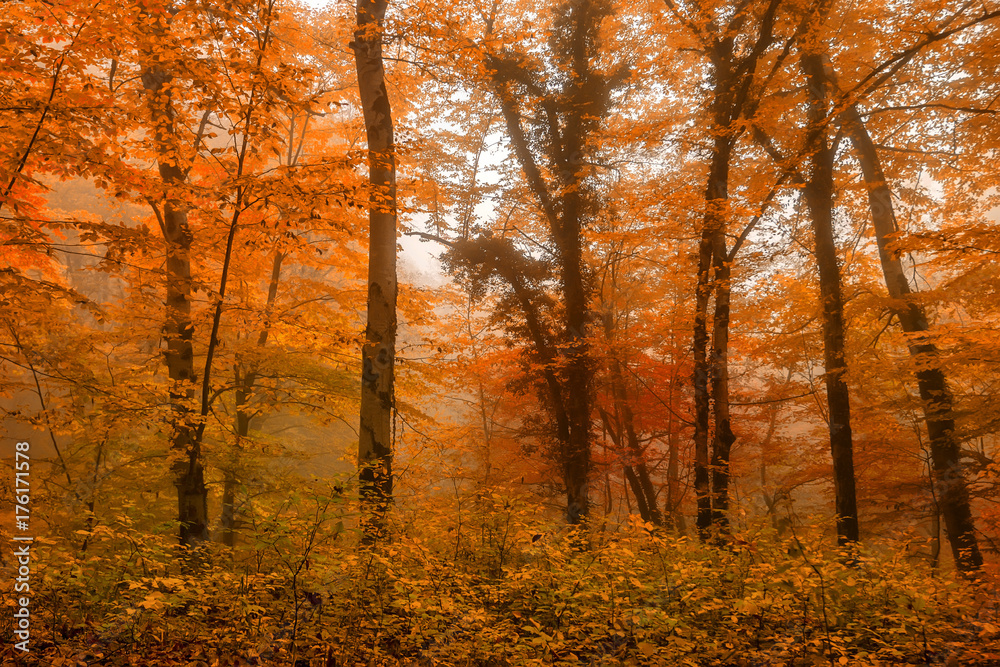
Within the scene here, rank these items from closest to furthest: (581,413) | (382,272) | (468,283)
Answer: (382,272) < (581,413) < (468,283)

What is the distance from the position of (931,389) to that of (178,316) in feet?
44.4

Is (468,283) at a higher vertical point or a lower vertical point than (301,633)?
higher

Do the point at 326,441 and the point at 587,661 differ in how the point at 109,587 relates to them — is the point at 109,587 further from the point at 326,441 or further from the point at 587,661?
the point at 326,441

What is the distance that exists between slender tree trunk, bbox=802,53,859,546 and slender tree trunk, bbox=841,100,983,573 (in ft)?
2.60

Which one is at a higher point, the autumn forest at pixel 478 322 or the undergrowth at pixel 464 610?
A: the autumn forest at pixel 478 322

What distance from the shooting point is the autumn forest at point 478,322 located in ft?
14.3

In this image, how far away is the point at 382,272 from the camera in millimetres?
7027

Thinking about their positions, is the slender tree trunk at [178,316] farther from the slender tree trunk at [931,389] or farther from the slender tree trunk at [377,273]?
the slender tree trunk at [931,389]

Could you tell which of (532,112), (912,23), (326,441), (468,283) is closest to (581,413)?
(468,283)

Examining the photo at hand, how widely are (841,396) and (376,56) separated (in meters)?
9.92

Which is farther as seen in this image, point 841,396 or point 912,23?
point 841,396

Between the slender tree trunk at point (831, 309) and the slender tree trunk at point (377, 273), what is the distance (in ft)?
24.2

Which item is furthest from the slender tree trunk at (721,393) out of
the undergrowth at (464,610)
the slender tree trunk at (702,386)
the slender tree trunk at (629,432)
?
the slender tree trunk at (629,432)

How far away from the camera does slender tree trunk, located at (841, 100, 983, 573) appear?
9609mm
